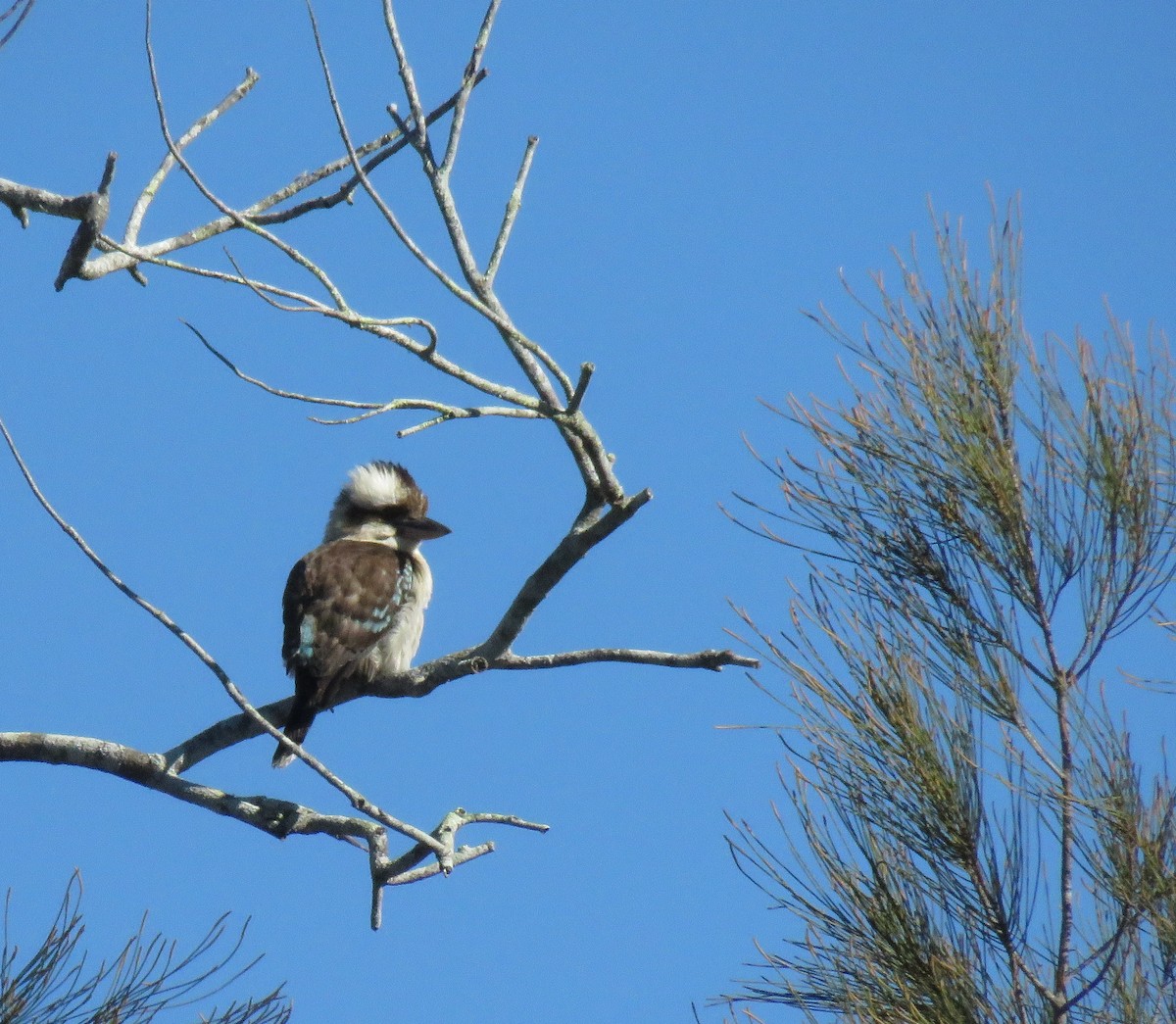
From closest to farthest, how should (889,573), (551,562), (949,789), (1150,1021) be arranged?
(1150,1021) < (949,789) < (889,573) < (551,562)

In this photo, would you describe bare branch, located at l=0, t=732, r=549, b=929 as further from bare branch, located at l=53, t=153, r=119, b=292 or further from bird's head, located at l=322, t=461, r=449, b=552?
bird's head, located at l=322, t=461, r=449, b=552

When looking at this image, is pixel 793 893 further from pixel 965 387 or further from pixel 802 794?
pixel 965 387

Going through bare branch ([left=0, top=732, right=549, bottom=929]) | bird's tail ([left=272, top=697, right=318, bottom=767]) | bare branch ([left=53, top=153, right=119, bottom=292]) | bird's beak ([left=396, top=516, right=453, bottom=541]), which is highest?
bird's beak ([left=396, top=516, right=453, bottom=541])

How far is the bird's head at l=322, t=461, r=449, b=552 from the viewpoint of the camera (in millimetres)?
6840

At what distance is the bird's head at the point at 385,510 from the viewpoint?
6.84m

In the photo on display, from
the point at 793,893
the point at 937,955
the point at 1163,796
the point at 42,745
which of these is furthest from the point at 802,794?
the point at 42,745

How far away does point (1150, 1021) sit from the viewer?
2961 millimetres

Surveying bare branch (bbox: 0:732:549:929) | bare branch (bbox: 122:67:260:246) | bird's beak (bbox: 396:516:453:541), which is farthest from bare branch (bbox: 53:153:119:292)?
bird's beak (bbox: 396:516:453:541)

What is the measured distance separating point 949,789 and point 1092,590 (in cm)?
56

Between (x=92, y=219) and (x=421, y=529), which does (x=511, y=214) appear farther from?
(x=421, y=529)

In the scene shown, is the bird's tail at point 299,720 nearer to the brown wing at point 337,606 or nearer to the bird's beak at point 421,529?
the brown wing at point 337,606

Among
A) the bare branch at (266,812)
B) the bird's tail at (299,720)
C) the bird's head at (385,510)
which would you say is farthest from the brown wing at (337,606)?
the bare branch at (266,812)

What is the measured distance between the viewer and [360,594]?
6023mm

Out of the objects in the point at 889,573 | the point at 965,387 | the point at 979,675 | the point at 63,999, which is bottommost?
the point at 63,999
